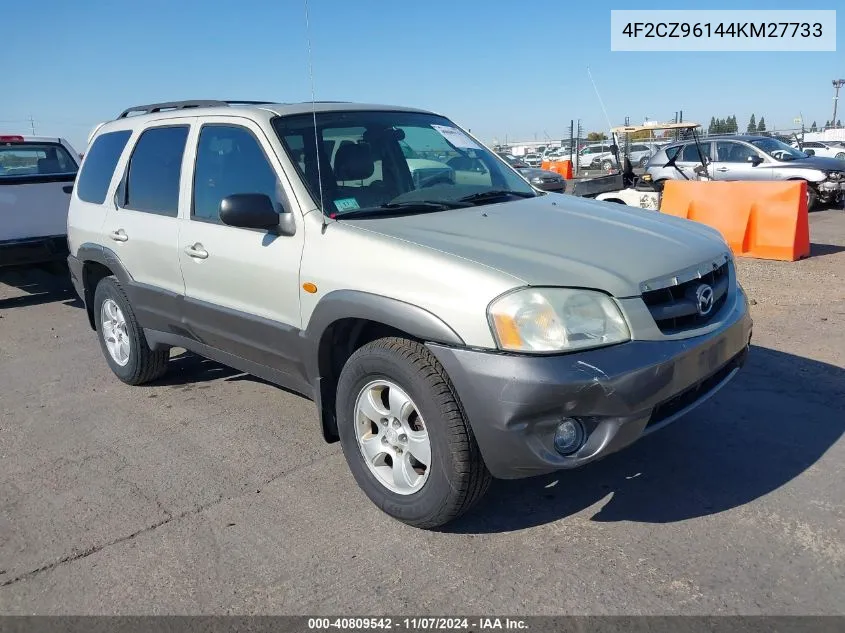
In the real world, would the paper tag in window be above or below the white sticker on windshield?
below

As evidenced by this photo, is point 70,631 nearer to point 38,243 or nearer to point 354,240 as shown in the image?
point 354,240

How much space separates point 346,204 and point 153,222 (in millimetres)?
1602

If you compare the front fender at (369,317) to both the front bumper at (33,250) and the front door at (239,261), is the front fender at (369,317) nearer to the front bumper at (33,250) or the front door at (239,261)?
the front door at (239,261)

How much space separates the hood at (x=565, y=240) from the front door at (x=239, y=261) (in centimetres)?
Result: 54

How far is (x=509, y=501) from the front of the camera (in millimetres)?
3365

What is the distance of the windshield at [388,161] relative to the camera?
3613mm

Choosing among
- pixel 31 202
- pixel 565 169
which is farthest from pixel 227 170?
pixel 565 169

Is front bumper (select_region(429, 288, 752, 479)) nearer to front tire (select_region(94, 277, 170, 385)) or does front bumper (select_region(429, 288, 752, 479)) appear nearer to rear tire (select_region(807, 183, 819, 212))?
front tire (select_region(94, 277, 170, 385))

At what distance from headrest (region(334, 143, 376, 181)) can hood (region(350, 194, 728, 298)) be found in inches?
16.4

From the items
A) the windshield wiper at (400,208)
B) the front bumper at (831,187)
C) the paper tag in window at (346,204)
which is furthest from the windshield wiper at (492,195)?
the front bumper at (831,187)

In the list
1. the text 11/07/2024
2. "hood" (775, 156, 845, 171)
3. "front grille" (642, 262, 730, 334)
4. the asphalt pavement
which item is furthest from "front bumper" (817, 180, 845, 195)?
the text 11/07/2024

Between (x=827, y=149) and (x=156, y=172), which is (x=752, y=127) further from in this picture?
(x=156, y=172)

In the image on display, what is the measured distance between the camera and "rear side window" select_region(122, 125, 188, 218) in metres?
4.32

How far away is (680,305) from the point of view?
3027mm
